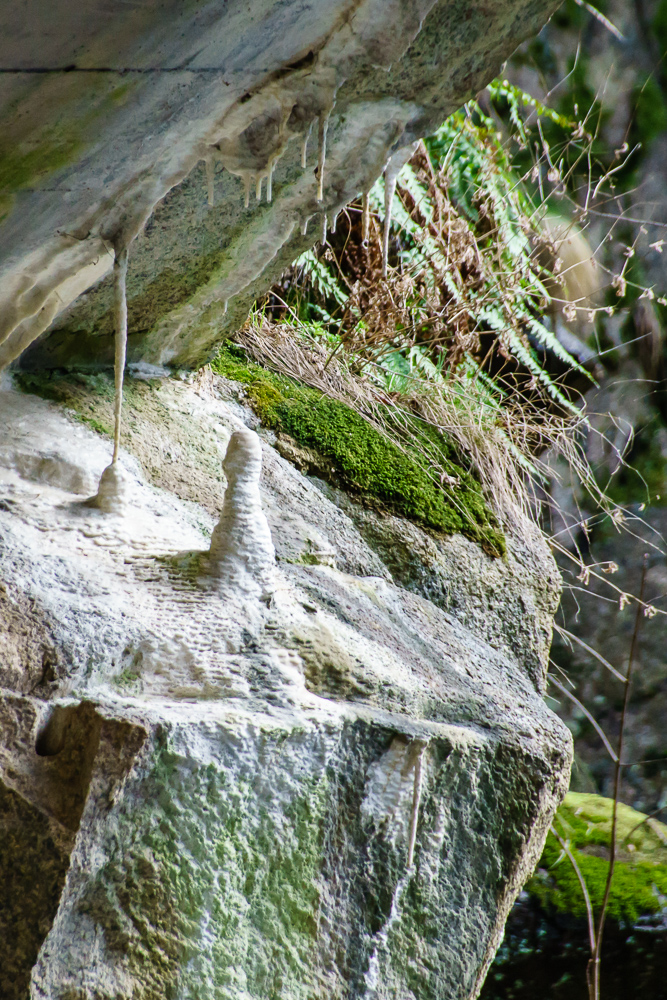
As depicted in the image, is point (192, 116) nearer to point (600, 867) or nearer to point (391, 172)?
point (391, 172)

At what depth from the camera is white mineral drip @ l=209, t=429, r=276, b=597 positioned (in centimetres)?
172

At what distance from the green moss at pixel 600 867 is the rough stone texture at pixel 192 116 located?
112 inches

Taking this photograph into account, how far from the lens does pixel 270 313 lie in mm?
3840

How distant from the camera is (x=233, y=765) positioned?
143 cm

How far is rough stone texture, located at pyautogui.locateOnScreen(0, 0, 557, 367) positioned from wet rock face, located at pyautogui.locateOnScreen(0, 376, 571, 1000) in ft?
1.80

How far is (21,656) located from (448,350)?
3003mm

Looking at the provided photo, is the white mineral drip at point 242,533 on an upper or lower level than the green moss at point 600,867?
upper

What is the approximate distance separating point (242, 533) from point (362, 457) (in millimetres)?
1300

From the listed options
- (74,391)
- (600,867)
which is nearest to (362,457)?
(74,391)

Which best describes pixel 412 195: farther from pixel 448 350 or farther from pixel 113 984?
pixel 113 984

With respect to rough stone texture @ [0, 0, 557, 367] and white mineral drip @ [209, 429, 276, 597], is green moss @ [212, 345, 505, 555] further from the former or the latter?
white mineral drip @ [209, 429, 276, 597]

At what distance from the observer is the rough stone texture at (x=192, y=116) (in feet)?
3.97

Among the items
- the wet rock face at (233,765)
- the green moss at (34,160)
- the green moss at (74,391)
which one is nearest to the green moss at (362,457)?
the green moss at (74,391)

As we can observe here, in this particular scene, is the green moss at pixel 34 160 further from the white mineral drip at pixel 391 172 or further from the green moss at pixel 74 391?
the green moss at pixel 74 391
